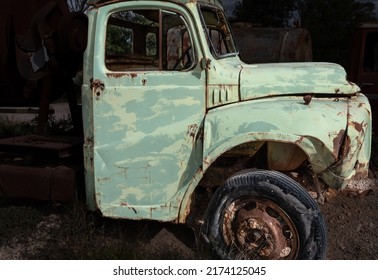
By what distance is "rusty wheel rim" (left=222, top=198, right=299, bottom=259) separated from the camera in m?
3.25

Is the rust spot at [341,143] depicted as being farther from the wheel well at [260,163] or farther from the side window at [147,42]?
the side window at [147,42]

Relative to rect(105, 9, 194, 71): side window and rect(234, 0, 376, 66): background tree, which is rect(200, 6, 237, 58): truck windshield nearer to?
rect(105, 9, 194, 71): side window

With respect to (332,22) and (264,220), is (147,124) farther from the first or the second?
(332,22)

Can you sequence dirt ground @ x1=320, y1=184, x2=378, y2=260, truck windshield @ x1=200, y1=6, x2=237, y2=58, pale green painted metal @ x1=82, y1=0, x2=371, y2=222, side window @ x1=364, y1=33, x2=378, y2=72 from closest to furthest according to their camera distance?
pale green painted metal @ x1=82, y1=0, x2=371, y2=222 → truck windshield @ x1=200, y1=6, x2=237, y2=58 → dirt ground @ x1=320, y1=184, x2=378, y2=260 → side window @ x1=364, y1=33, x2=378, y2=72

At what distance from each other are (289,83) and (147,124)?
1.09 meters

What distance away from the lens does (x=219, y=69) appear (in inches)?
134

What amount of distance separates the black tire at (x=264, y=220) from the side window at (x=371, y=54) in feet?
12.8

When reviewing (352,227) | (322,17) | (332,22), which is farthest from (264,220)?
(322,17)

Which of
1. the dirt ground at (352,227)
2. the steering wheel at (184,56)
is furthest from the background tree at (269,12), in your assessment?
the steering wheel at (184,56)

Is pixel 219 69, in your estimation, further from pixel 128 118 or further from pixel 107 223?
pixel 107 223

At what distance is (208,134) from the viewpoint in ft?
10.8

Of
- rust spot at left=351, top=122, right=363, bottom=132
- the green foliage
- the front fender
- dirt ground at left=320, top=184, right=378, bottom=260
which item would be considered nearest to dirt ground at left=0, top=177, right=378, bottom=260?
dirt ground at left=320, top=184, right=378, bottom=260
